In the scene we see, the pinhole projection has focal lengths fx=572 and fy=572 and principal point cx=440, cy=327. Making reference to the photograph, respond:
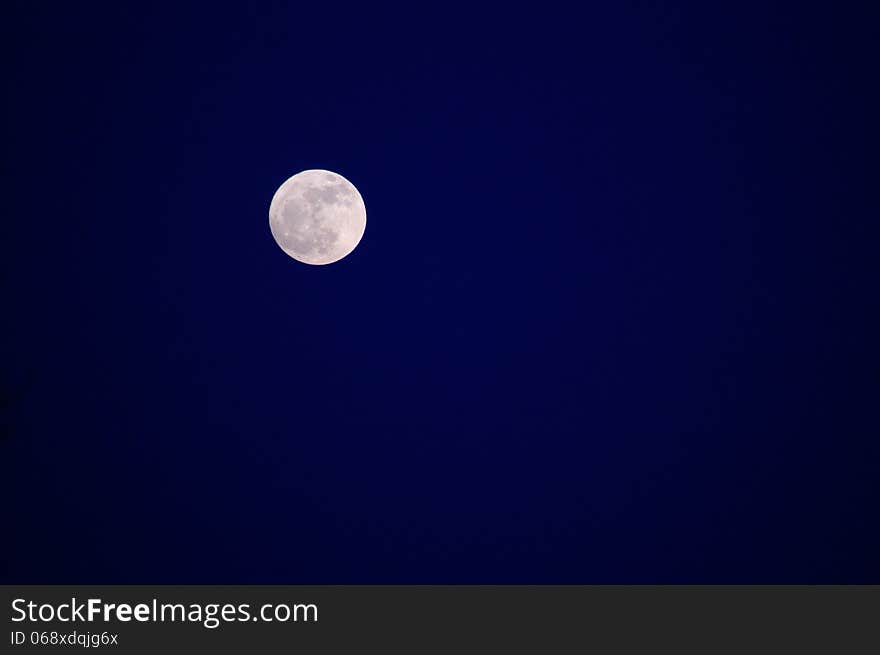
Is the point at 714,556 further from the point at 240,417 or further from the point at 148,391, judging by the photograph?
the point at 148,391

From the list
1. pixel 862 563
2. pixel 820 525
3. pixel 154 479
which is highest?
pixel 154 479

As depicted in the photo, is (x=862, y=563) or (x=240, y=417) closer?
(x=862, y=563)

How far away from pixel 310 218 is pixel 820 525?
7.32 metres

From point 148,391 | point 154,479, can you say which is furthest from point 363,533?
point 148,391

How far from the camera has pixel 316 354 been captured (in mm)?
8250

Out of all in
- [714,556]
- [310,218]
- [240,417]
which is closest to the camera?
[310,218]

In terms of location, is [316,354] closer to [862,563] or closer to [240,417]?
[240,417]

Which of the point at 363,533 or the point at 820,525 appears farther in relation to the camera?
the point at 363,533

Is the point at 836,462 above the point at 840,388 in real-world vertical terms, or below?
below

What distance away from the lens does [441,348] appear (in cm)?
824

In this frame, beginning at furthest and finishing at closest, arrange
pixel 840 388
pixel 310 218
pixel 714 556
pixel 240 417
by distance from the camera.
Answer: pixel 240 417 < pixel 714 556 < pixel 840 388 < pixel 310 218

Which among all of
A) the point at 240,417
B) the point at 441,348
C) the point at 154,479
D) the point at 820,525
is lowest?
the point at 820,525

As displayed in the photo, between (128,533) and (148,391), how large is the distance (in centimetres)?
190

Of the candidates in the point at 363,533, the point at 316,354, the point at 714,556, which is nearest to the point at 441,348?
the point at 316,354
